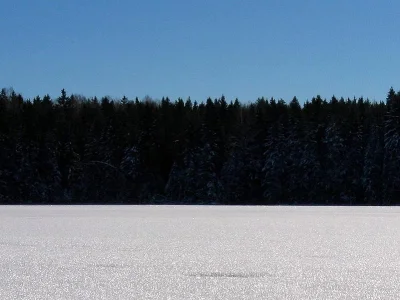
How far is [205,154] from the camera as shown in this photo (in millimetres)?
55000

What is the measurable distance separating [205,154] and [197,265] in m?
48.7

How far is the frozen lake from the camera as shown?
4941 millimetres

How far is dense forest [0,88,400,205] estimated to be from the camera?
52.7m

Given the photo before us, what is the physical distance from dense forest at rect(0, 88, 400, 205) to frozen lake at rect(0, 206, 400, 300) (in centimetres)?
4313

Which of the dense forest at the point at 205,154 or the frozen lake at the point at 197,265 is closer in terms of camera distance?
the frozen lake at the point at 197,265

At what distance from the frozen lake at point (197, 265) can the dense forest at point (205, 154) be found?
43132mm

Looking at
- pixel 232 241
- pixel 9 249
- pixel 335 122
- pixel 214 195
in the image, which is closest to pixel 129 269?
pixel 9 249

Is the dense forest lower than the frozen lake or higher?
higher

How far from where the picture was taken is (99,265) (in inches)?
246

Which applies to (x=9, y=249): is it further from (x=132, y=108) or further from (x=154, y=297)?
(x=132, y=108)

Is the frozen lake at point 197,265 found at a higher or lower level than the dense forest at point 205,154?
lower

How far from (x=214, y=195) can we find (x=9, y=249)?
1812 inches

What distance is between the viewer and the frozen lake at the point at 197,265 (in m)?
4.94

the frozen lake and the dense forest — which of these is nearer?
the frozen lake
